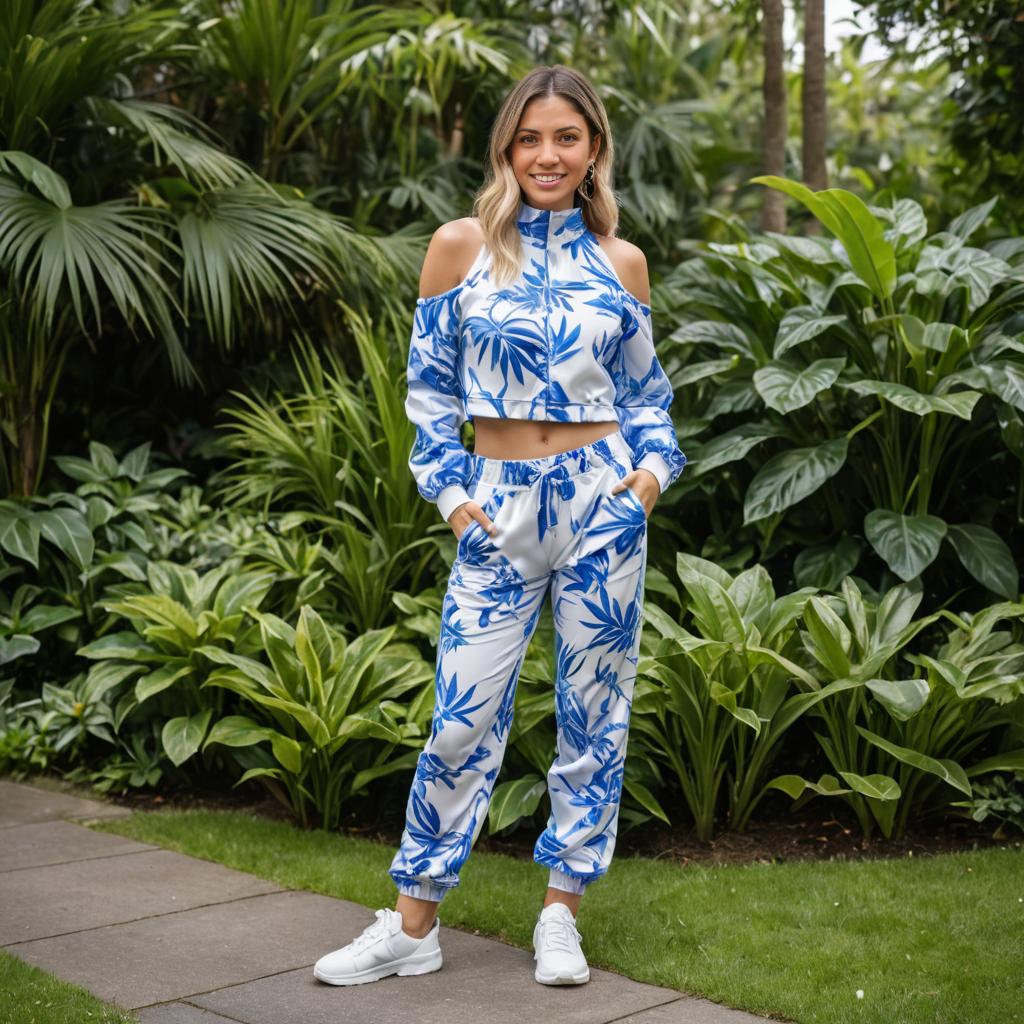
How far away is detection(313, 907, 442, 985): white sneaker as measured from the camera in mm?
2881

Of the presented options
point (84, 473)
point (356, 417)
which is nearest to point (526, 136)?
point (356, 417)

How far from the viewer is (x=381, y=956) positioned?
2.91m

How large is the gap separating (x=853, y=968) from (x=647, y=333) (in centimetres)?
146

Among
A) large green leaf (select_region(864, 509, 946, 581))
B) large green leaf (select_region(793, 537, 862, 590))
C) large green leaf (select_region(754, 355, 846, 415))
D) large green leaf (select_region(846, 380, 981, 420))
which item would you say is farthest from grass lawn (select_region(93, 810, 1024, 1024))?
large green leaf (select_region(754, 355, 846, 415))

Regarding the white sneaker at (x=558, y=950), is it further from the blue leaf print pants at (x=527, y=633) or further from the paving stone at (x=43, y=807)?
the paving stone at (x=43, y=807)

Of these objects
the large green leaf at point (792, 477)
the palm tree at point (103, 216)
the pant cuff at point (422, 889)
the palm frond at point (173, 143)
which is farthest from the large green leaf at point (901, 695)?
the palm frond at point (173, 143)

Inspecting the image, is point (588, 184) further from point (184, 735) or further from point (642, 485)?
point (184, 735)

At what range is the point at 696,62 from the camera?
10.1 meters

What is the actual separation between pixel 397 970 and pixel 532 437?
1184mm

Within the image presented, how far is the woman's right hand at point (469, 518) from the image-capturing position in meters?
2.84

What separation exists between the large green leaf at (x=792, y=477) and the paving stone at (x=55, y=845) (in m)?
2.14

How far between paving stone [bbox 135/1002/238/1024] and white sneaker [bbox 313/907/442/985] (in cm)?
26

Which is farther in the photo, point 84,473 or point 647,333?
point 84,473

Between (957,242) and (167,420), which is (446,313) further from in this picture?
(167,420)
